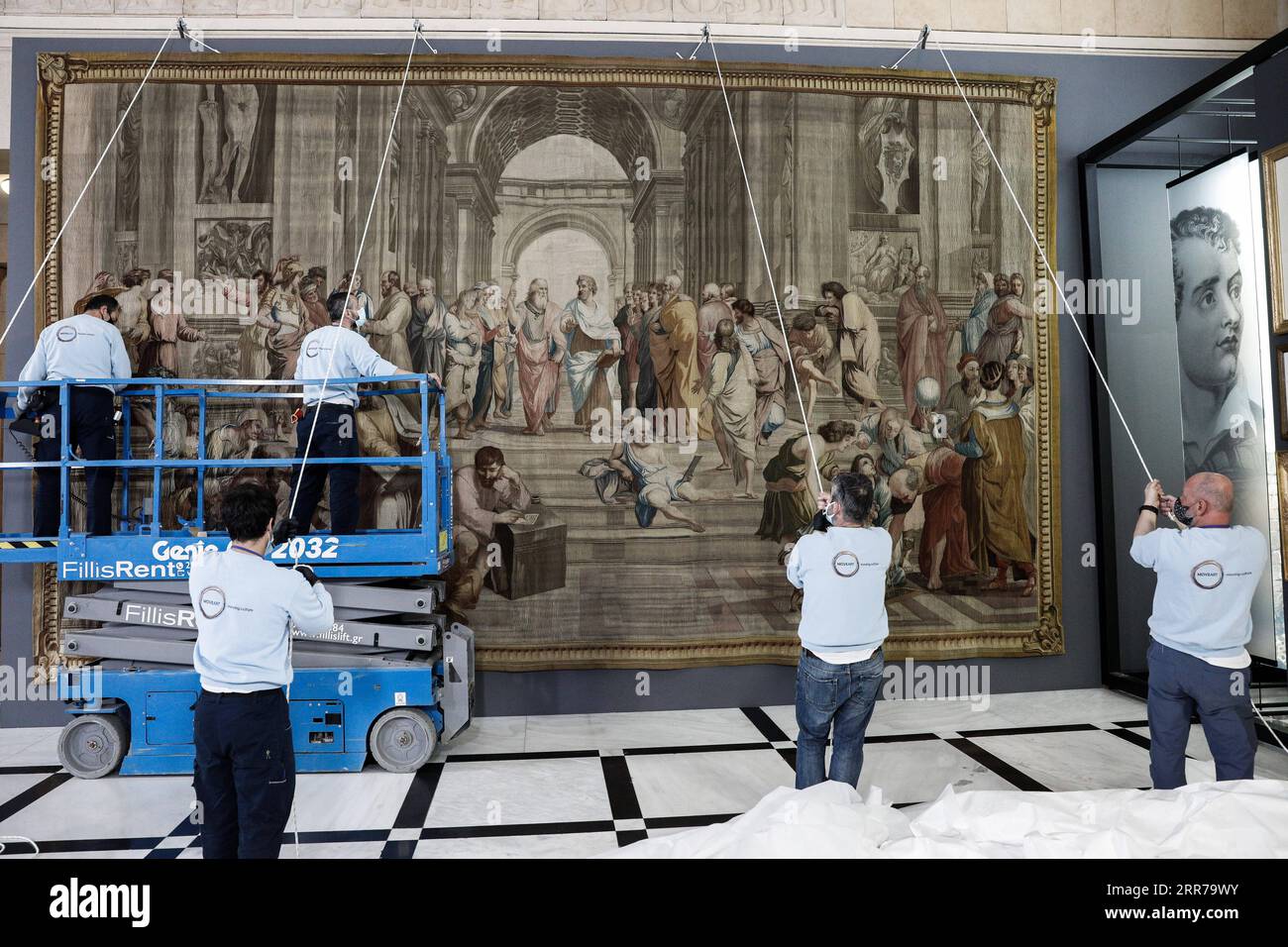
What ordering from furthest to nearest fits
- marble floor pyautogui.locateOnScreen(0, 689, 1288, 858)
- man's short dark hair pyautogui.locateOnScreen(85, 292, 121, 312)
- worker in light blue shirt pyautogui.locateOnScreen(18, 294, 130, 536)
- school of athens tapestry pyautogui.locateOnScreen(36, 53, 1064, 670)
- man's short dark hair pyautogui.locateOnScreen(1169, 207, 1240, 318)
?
1. man's short dark hair pyautogui.locateOnScreen(1169, 207, 1240, 318)
2. school of athens tapestry pyautogui.locateOnScreen(36, 53, 1064, 670)
3. man's short dark hair pyautogui.locateOnScreen(85, 292, 121, 312)
4. worker in light blue shirt pyautogui.locateOnScreen(18, 294, 130, 536)
5. marble floor pyautogui.locateOnScreen(0, 689, 1288, 858)

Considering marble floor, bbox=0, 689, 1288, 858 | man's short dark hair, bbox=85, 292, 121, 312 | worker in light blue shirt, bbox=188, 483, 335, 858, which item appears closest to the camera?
worker in light blue shirt, bbox=188, 483, 335, 858

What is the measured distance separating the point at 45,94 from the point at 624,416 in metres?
4.94

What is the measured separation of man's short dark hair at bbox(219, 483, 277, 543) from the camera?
3186mm

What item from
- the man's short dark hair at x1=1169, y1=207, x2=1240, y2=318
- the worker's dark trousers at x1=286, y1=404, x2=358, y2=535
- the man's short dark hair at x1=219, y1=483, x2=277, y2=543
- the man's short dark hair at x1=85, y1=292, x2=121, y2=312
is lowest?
the man's short dark hair at x1=219, y1=483, x2=277, y2=543

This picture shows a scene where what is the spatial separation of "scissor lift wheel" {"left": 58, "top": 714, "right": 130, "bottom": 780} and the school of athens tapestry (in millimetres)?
1459

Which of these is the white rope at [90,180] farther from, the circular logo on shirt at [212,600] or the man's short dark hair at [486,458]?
the circular logo on shirt at [212,600]

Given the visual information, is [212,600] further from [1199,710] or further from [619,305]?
[1199,710]

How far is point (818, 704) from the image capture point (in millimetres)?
3877

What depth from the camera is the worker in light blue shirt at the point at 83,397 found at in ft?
17.9

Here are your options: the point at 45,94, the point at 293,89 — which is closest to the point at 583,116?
the point at 293,89

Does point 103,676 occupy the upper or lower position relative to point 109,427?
lower

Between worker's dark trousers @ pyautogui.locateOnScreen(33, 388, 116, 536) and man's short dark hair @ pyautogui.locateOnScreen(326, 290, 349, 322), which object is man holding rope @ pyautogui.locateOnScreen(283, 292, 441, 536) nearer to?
man's short dark hair @ pyautogui.locateOnScreen(326, 290, 349, 322)

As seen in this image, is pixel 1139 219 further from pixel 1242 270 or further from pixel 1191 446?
pixel 1191 446

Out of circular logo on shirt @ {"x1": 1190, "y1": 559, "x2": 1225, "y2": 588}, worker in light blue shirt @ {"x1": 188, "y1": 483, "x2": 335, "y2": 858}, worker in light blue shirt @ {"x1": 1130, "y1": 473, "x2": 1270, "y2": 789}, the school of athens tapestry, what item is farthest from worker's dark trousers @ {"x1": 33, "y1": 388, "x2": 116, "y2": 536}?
circular logo on shirt @ {"x1": 1190, "y1": 559, "x2": 1225, "y2": 588}
